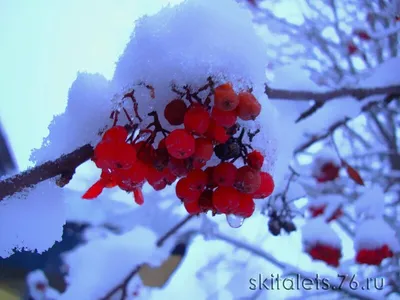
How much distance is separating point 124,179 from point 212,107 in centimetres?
16

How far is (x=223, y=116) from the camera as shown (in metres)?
0.48

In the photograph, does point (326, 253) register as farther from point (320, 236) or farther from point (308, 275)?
point (308, 275)

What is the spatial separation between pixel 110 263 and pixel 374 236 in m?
1.16

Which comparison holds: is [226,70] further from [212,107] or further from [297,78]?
[297,78]

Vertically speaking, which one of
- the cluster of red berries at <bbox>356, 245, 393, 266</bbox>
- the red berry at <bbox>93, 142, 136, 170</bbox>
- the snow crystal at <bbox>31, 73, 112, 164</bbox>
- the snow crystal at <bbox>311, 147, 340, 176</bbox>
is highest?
the snow crystal at <bbox>31, 73, 112, 164</bbox>

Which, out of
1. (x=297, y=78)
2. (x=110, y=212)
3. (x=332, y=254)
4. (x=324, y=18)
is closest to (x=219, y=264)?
(x=110, y=212)

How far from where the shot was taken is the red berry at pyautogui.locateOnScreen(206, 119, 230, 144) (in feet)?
1.62

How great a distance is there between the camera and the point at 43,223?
602 millimetres

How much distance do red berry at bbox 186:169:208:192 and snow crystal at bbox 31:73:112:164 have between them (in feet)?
0.48

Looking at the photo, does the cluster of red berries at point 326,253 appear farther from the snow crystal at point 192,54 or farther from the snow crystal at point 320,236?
the snow crystal at point 192,54

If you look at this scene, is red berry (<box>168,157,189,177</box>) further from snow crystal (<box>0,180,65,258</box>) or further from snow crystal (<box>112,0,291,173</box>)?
snow crystal (<box>0,180,65,258</box>)

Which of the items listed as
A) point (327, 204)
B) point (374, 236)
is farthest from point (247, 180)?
point (327, 204)

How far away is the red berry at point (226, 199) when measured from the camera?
51 centimetres

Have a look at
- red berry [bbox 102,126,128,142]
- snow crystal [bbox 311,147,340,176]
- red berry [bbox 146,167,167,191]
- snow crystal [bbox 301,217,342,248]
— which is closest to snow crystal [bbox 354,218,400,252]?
snow crystal [bbox 301,217,342,248]
